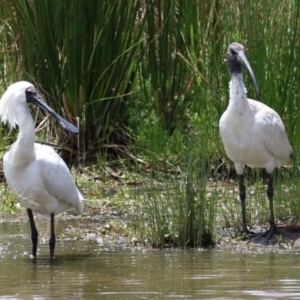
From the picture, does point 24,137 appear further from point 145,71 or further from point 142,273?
point 145,71

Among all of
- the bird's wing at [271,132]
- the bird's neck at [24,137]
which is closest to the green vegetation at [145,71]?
the bird's wing at [271,132]

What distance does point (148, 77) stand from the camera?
42.4 ft

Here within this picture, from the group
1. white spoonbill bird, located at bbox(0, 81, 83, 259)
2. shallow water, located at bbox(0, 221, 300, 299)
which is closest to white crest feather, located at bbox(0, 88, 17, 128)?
white spoonbill bird, located at bbox(0, 81, 83, 259)

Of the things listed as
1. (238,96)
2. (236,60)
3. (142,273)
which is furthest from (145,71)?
(142,273)

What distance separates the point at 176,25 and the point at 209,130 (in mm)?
1925

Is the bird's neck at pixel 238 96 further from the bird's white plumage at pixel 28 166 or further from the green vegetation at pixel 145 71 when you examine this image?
the bird's white plumage at pixel 28 166

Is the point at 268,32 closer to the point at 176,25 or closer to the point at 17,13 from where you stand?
the point at 176,25

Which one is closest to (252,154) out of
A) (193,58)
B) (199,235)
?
(199,235)

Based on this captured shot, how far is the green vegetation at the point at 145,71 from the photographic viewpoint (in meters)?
10.7

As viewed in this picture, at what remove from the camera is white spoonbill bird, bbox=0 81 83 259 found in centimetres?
800

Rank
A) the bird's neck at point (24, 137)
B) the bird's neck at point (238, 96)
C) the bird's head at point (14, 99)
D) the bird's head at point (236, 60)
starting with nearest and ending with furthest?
the bird's neck at point (24, 137)
the bird's head at point (14, 99)
the bird's neck at point (238, 96)
the bird's head at point (236, 60)

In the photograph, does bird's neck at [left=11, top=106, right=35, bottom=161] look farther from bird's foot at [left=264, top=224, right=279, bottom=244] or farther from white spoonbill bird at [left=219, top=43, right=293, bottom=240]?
bird's foot at [left=264, top=224, right=279, bottom=244]

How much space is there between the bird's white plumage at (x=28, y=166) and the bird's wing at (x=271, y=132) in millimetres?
1916

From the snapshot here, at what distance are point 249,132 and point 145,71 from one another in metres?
3.89
